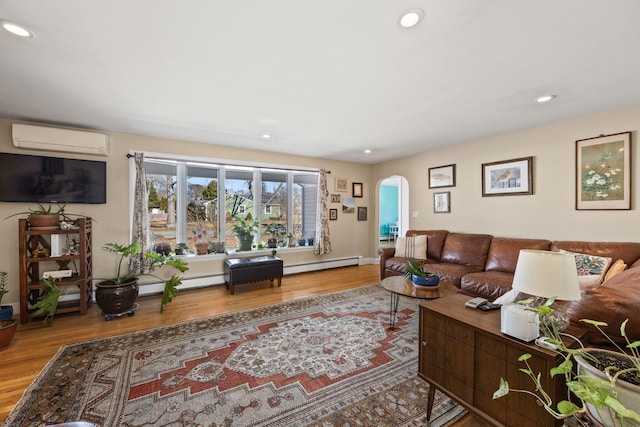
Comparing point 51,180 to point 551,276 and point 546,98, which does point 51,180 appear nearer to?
point 551,276

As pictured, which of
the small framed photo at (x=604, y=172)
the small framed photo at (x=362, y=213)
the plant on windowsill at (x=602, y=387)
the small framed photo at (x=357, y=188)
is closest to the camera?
the plant on windowsill at (x=602, y=387)

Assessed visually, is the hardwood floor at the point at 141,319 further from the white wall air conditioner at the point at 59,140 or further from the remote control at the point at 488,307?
the white wall air conditioner at the point at 59,140

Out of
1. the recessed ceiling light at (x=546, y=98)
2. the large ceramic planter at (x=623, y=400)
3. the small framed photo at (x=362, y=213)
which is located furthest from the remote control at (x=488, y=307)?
the small framed photo at (x=362, y=213)

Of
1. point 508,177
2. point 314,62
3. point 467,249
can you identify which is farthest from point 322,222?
point 314,62

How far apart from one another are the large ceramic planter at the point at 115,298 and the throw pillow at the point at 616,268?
17.0 feet

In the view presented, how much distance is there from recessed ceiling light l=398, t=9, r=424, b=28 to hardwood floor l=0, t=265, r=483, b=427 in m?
2.54

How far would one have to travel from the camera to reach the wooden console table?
3.68ft

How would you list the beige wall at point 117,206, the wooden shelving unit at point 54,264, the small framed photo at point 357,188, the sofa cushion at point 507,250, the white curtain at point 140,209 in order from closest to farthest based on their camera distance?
1. the wooden shelving unit at point 54,264
2. the beige wall at point 117,206
3. the sofa cushion at point 507,250
4. the white curtain at point 140,209
5. the small framed photo at point 357,188

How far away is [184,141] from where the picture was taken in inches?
163

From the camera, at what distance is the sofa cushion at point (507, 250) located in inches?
130

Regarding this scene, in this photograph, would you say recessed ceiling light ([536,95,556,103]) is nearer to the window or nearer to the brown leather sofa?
the brown leather sofa

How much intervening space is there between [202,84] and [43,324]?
3.29 metres

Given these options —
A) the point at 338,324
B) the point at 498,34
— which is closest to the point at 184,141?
the point at 338,324

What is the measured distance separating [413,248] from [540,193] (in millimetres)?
1908
